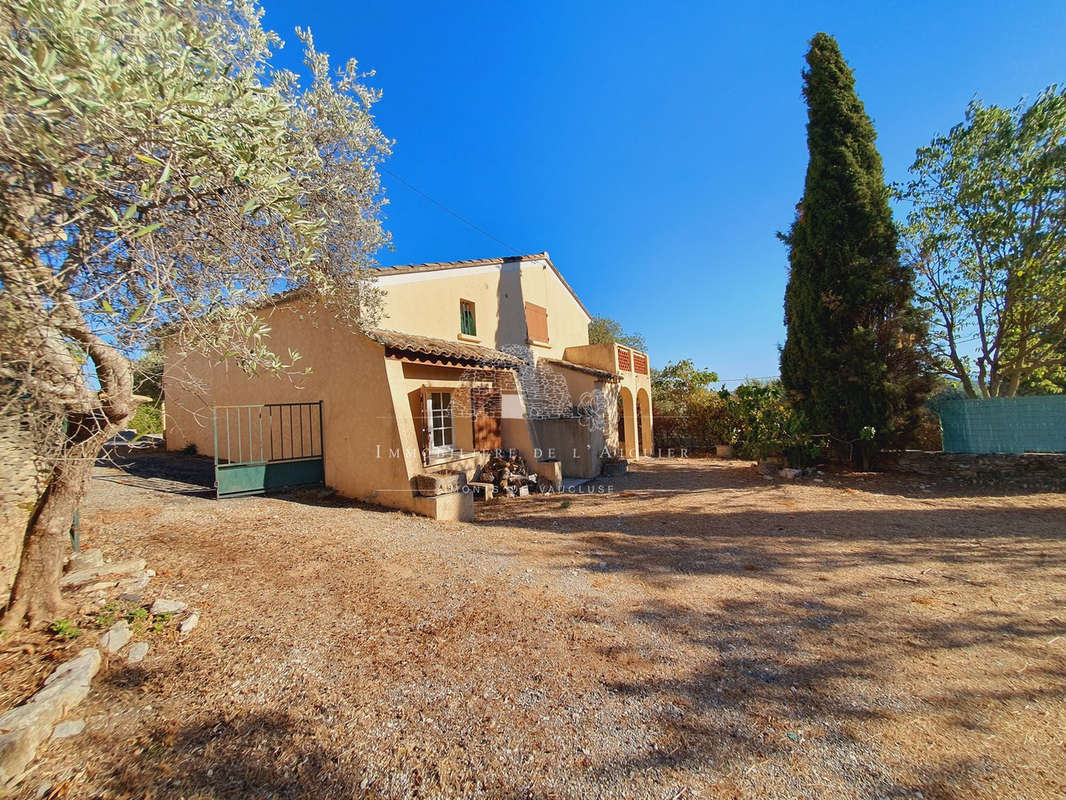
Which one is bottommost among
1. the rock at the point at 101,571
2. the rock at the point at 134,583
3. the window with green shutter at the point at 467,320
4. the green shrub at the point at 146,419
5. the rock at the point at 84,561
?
the rock at the point at 134,583

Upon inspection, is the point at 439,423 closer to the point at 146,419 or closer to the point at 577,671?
the point at 577,671

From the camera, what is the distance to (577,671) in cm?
332

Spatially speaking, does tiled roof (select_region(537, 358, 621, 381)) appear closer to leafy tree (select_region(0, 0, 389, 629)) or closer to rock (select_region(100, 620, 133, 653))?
leafy tree (select_region(0, 0, 389, 629))

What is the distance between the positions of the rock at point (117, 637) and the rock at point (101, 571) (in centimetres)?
120

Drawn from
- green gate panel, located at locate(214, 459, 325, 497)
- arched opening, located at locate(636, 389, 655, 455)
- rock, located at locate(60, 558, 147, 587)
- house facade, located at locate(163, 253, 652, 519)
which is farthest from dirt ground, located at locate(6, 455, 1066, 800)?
arched opening, located at locate(636, 389, 655, 455)

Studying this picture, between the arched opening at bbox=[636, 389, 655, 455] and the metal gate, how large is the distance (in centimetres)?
1385

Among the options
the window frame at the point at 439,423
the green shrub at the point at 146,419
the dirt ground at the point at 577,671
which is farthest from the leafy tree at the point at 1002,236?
the green shrub at the point at 146,419

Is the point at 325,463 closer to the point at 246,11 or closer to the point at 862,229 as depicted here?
the point at 246,11

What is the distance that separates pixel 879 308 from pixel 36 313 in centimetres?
1607

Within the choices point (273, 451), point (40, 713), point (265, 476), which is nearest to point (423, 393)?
point (265, 476)

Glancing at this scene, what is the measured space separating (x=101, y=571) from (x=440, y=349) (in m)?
6.37

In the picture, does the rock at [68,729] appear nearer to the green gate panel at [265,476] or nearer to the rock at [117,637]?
the rock at [117,637]

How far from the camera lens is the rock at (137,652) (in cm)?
328

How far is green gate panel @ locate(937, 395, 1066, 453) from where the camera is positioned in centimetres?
1119
